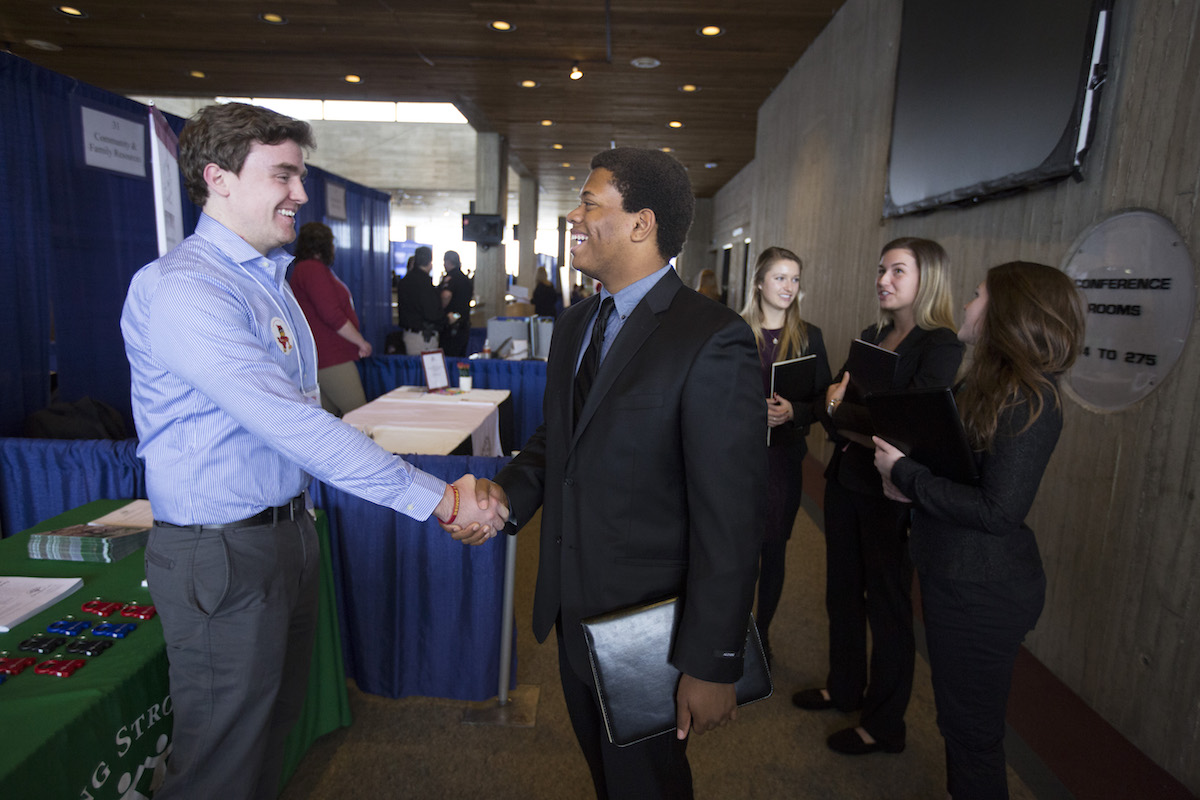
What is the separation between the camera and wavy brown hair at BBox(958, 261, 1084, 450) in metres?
1.39

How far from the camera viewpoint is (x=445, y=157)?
15812 millimetres

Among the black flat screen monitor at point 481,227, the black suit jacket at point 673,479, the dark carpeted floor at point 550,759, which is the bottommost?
the dark carpeted floor at point 550,759

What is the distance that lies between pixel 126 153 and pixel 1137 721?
5307 mm

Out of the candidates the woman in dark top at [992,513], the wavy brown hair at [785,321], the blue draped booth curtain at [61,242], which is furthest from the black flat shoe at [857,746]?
the blue draped booth curtain at [61,242]

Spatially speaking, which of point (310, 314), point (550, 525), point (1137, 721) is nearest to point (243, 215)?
point (550, 525)

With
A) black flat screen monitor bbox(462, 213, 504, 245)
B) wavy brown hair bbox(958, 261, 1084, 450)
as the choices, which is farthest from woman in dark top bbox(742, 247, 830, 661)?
black flat screen monitor bbox(462, 213, 504, 245)

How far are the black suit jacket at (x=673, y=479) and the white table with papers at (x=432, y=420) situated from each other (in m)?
1.77

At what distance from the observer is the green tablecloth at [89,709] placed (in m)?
1.06

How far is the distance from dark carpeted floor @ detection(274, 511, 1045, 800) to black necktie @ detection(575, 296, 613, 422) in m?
1.35

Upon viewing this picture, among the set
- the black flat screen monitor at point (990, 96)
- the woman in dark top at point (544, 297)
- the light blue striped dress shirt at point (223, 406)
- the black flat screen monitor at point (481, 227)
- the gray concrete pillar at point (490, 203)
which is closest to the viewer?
the light blue striped dress shirt at point (223, 406)

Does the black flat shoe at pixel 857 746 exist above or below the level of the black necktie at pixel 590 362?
below

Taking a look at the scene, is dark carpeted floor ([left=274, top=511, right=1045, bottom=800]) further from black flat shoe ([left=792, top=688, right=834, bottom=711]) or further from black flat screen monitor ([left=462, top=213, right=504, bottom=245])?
black flat screen monitor ([left=462, top=213, right=504, bottom=245])

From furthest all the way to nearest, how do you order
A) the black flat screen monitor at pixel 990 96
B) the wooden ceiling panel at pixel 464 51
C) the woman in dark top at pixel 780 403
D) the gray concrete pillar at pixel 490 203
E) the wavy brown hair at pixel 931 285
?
the gray concrete pillar at pixel 490 203, the wooden ceiling panel at pixel 464 51, the woman in dark top at pixel 780 403, the black flat screen monitor at pixel 990 96, the wavy brown hair at pixel 931 285

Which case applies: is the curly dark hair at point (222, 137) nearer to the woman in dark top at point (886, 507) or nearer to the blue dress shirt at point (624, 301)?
the blue dress shirt at point (624, 301)
